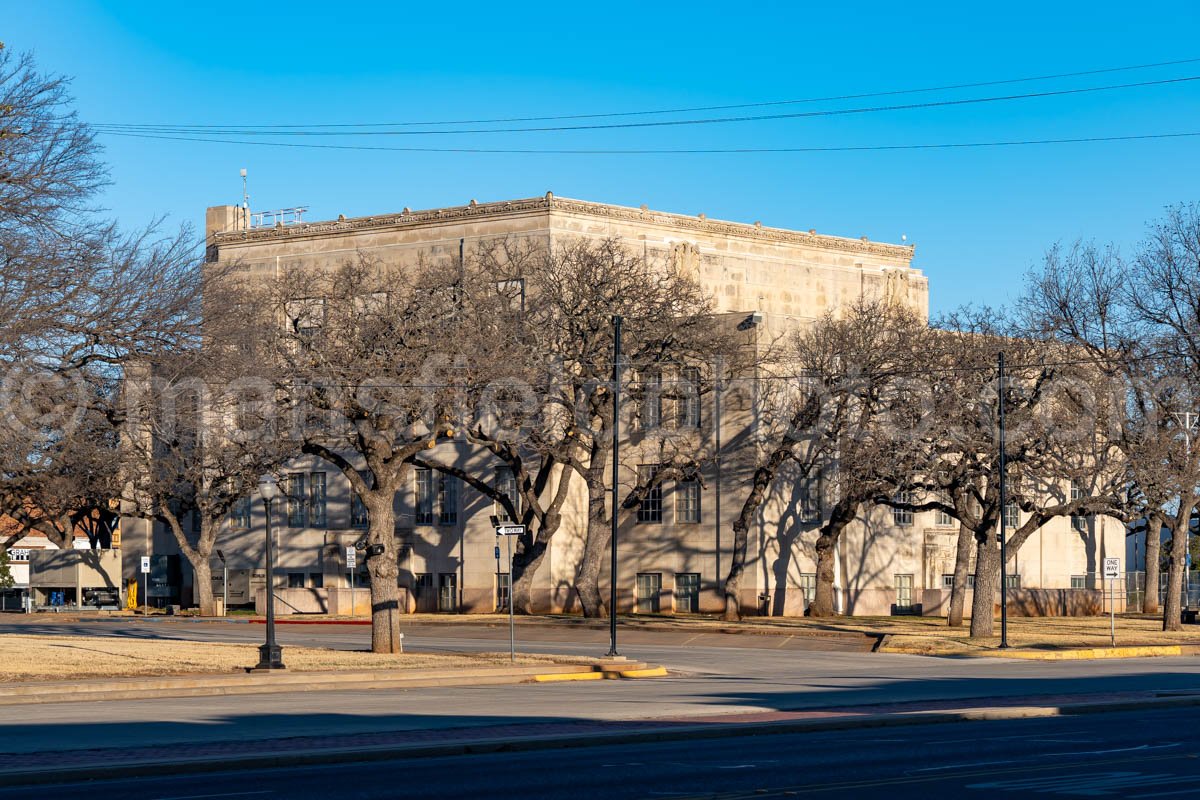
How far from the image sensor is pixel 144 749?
19.2m

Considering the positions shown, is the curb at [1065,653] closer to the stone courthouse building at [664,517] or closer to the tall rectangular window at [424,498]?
the stone courthouse building at [664,517]

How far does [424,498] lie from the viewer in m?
67.9

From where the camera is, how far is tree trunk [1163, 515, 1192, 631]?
53781mm

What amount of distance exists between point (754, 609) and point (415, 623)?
42.8ft

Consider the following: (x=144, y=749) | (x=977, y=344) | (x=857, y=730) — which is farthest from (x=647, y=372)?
(x=144, y=749)

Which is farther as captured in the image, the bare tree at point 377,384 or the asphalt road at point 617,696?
the bare tree at point 377,384

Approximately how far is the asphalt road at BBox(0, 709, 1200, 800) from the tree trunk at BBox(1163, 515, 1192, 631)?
34123mm

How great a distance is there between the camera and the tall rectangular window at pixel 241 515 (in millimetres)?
74000

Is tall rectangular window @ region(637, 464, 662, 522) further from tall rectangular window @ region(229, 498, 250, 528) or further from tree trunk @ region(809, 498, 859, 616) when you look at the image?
tall rectangular window @ region(229, 498, 250, 528)

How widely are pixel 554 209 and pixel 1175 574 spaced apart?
27.8 m

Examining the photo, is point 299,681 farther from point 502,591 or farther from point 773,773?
point 502,591

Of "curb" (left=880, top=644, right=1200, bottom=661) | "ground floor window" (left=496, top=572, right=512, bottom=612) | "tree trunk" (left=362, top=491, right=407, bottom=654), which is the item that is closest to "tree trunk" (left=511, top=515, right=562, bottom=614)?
"ground floor window" (left=496, top=572, right=512, bottom=612)

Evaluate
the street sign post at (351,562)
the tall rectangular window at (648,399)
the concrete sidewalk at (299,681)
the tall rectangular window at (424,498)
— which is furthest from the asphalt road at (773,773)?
the tall rectangular window at (424,498)

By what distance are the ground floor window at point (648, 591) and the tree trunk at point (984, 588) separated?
17041 mm
